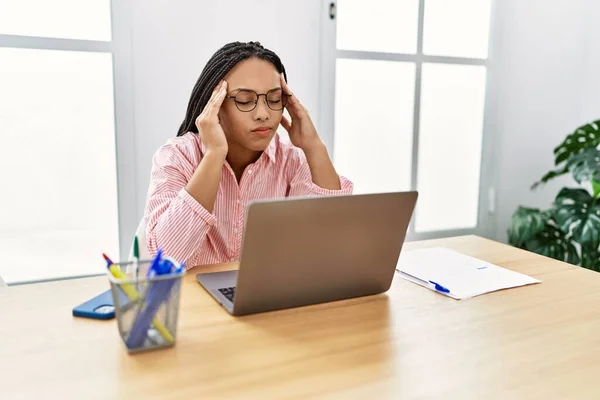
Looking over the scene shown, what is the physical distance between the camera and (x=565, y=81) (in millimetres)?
3105

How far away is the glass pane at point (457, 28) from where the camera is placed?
2760 millimetres

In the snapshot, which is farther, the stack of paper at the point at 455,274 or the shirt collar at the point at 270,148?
the shirt collar at the point at 270,148

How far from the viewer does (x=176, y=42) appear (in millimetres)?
2113

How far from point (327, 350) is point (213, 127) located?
0.66 m

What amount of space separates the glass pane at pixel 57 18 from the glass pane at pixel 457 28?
156cm

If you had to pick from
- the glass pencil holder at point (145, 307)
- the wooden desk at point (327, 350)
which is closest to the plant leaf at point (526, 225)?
the wooden desk at point (327, 350)

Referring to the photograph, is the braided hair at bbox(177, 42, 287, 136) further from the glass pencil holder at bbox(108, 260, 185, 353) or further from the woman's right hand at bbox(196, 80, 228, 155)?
the glass pencil holder at bbox(108, 260, 185, 353)

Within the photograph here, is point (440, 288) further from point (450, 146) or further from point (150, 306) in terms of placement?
point (450, 146)

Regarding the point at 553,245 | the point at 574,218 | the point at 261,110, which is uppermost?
the point at 261,110

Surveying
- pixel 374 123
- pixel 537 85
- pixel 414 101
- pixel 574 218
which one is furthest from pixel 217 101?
pixel 537 85

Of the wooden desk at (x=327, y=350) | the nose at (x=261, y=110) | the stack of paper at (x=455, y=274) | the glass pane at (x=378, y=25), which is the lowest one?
the wooden desk at (x=327, y=350)

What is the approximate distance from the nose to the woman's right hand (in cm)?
8

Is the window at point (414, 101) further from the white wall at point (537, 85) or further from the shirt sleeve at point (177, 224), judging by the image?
the shirt sleeve at point (177, 224)

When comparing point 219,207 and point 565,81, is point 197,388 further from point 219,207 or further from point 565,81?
point 565,81
